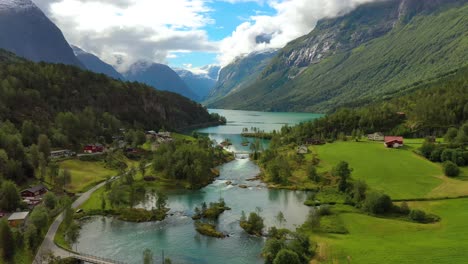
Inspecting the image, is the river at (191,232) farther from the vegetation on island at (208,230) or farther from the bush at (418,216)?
the bush at (418,216)

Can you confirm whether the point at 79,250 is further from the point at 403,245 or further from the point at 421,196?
the point at 421,196

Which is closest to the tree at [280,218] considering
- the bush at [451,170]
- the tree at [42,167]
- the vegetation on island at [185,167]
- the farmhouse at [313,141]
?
the vegetation on island at [185,167]

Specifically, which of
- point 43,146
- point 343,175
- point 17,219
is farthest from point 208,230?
point 43,146

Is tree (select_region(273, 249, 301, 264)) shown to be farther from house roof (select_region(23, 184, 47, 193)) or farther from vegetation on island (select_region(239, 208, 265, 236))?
house roof (select_region(23, 184, 47, 193))

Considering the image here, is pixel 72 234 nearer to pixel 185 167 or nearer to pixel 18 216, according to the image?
pixel 18 216

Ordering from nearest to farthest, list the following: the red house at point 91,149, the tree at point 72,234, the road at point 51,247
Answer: the road at point 51,247 → the tree at point 72,234 → the red house at point 91,149

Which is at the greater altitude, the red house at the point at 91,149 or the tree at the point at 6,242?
the red house at the point at 91,149

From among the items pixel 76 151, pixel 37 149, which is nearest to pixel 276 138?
pixel 76 151

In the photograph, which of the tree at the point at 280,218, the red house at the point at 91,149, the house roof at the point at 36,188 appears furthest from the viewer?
the red house at the point at 91,149
